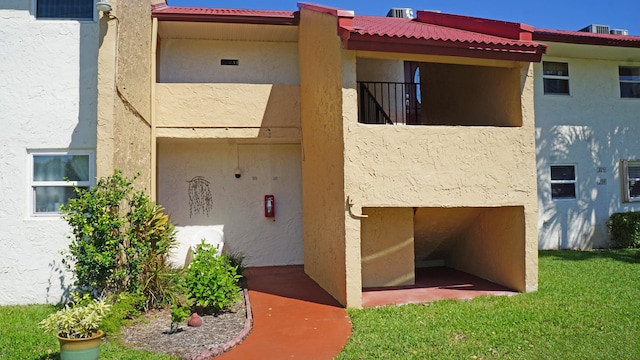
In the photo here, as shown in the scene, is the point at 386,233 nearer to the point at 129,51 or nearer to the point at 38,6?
the point at 129,51

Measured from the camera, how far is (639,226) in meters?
14.1

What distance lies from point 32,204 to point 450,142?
8.14 m

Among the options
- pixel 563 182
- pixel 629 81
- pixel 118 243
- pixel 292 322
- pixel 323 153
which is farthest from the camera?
pixel 629 81

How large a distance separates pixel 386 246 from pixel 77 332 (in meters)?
6.13

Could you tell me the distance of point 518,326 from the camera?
23.1ft

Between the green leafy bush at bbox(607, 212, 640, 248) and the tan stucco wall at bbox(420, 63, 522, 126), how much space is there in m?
6.88

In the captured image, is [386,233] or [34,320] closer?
[34,320]

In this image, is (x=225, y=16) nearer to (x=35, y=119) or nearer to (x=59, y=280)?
(x=35, y=119)

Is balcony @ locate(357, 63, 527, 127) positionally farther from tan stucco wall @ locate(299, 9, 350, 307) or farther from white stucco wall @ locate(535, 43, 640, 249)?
white stucco wall @ locate(535, 43, 640, 249)

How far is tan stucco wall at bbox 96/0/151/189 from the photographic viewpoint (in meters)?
8.24

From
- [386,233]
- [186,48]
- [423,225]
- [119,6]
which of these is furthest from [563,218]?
[119,6]

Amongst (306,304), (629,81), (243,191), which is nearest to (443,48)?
(306,304)

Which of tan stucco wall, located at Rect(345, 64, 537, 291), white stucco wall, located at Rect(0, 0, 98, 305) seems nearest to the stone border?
tan stucco wall, located at Rect(345, 64, 537, 291)

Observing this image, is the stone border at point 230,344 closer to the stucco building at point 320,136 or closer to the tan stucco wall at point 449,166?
the stucco building at point 320,136
